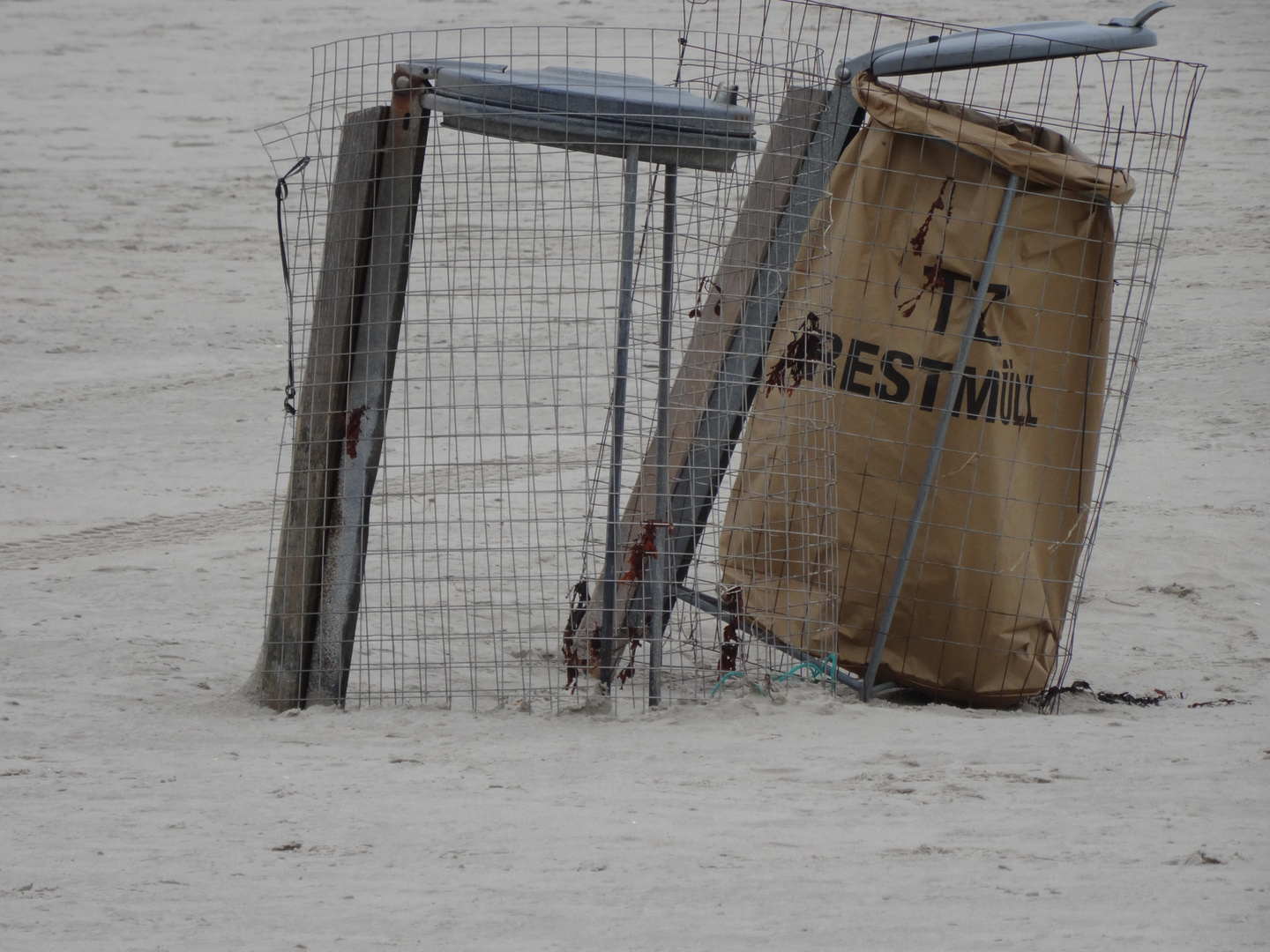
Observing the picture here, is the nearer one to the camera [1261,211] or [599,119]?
[599,119]

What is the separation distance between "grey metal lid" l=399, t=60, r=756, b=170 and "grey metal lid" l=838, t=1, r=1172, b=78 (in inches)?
22.4

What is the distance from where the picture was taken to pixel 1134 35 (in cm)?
367

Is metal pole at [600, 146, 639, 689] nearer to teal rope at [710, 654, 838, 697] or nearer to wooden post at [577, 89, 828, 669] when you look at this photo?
wooden post at [577, 89, 828, 669]

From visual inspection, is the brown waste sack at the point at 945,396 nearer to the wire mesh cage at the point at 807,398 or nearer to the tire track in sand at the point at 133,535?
the wire mesh cage at the point at 807,398

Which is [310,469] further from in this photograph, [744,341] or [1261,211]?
[1261,211]

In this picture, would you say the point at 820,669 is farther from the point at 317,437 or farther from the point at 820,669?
the point at 317,437

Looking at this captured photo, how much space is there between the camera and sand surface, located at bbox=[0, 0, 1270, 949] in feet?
7.63

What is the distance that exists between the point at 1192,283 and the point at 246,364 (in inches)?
260

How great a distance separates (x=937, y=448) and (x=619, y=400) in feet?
3.19

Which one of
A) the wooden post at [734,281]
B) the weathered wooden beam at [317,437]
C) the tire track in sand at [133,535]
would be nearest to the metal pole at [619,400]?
the wooden post at [734,281]

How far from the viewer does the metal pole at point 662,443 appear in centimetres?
342

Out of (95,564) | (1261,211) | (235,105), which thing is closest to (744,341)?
(95,564)

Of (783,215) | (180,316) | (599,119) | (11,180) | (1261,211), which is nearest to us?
(599,119)

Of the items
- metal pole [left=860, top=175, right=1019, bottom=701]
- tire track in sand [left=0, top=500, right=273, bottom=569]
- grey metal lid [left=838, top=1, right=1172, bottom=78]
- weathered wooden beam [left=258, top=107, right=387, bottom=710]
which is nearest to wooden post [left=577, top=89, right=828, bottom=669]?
grey metal lid [left=838, top=1, right=1172, bottom=78]
